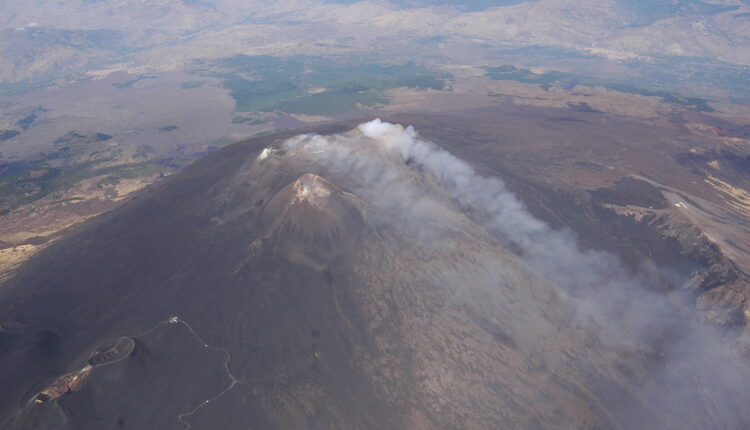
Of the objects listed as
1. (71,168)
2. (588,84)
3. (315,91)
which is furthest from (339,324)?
(588,84)

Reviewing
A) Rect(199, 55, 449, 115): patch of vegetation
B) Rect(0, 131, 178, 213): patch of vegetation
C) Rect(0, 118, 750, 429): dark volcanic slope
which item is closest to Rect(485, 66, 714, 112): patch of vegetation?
Rect(199, 55, 449, 115): patch of vegetation

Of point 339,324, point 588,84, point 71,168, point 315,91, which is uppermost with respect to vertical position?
point 588,84

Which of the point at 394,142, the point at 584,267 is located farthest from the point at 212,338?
the point at 584,267

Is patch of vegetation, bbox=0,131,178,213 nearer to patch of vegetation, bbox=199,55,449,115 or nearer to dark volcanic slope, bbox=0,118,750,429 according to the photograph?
dark volcanic slope, bbox=0,118,750,429

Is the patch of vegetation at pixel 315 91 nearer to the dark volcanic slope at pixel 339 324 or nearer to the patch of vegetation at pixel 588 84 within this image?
the patch of vegetation at pixel 588 84

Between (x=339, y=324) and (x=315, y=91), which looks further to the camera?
(x=315, y=91)

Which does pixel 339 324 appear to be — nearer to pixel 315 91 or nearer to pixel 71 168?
pixel 71 168
